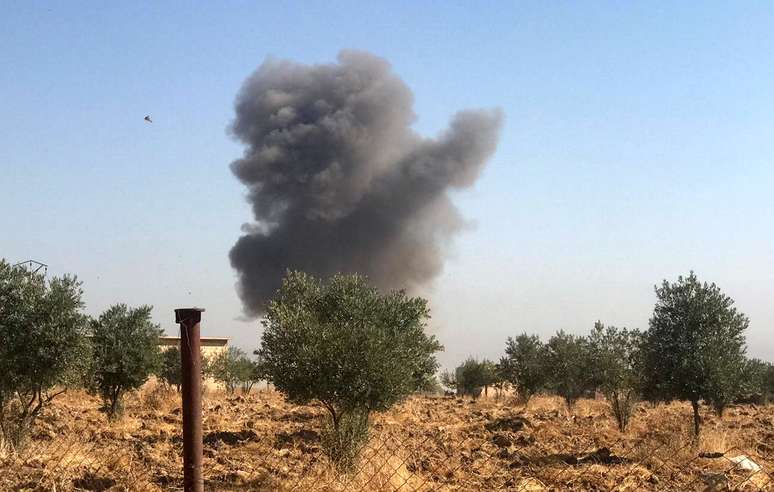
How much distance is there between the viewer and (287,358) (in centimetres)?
2094

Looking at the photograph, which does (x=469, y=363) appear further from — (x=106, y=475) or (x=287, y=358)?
(x=106, y=475)

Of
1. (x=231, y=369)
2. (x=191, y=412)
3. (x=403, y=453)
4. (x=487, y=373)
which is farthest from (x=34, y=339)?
(x=487, y=373)

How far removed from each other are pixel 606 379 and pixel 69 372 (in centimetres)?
2547

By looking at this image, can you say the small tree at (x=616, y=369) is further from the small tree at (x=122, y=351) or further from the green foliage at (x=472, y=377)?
the green foliage at (x=472, y=377)

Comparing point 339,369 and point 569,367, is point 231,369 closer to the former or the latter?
point 569,367

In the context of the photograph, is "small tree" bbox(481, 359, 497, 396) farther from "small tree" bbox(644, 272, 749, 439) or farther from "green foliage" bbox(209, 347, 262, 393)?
"small tree" bbox(644, 272, 749, 439)

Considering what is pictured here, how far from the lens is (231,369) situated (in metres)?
65.1

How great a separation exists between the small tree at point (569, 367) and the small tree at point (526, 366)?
3.31ft

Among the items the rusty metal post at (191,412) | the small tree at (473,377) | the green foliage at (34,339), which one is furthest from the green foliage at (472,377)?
the rusty metal post at (191,412)

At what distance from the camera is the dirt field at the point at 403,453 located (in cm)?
1639

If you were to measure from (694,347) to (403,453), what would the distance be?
12.1m

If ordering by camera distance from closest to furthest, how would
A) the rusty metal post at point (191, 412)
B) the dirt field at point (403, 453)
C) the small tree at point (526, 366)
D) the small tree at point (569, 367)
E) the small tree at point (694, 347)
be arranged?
the rusty metal post at point (191, 412) → the dirt field at point (403, 453) → the small tree at point (694, 347) → the small tree at point (569, 367) → the small tree at point (526, 366)

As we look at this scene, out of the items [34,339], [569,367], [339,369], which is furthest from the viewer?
[569,367]

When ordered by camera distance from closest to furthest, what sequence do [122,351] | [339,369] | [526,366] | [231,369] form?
[339,369]
[122,351]
[526,366]
[231,369]
